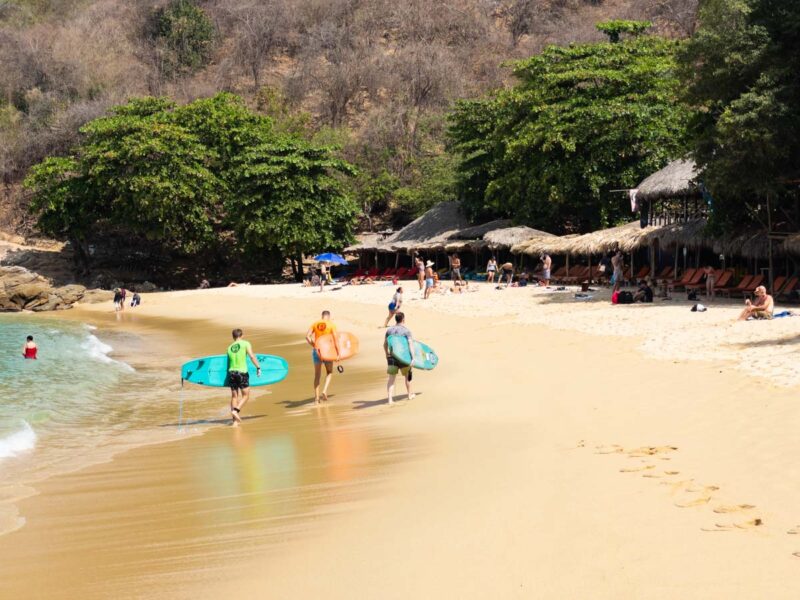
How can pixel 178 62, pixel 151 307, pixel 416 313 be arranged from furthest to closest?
pixel 178 62
pixel 151 307
pixel 416 313

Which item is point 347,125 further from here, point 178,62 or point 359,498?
point 359,498

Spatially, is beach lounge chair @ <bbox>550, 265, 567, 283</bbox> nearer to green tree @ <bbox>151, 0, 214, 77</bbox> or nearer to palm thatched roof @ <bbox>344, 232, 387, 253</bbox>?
palm thatched roof @ <bbox>344, 232, 387, 253</bbox>

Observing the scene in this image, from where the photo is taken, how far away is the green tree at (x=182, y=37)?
233 feet

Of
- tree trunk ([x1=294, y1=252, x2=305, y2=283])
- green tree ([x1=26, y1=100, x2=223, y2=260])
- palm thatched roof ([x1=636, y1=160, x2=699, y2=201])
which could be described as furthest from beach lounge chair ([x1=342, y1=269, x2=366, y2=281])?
palm thatched roof ([x1=636, y1=160, x2=699, y2=201])

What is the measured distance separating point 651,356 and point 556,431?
5244 millimetres

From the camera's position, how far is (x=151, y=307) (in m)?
37.0

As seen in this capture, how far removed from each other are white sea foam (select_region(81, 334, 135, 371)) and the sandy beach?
6194 millimetres

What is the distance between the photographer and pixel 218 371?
1305 centimetres

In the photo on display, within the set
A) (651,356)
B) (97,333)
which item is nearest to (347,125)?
(97,333)

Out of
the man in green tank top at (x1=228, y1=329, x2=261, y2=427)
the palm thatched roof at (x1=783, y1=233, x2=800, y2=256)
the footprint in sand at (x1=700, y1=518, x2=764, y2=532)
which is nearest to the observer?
the footprint in sand at (x1=700, y1=518, x2=764, y2=532)

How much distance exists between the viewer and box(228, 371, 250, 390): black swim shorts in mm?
11812

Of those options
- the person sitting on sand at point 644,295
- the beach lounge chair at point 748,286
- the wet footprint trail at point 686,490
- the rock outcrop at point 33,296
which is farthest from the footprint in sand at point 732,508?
the rock outcrop at point 33,296

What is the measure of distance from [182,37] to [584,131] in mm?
48459

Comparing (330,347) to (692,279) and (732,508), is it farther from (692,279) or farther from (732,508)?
(692,279)
